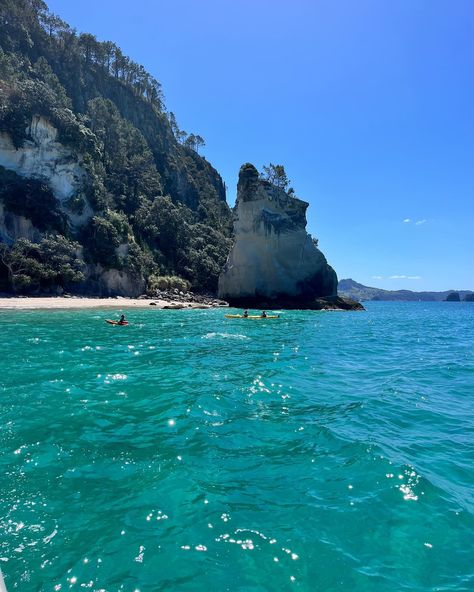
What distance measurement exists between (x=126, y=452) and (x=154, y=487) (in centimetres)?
120

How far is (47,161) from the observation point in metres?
49.3

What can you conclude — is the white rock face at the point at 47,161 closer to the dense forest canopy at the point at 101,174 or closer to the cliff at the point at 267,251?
the dense forest canopy at the point at 101,174

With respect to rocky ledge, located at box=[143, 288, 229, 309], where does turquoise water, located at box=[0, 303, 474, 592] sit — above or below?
below

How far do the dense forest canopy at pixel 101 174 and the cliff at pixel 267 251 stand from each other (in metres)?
16.0

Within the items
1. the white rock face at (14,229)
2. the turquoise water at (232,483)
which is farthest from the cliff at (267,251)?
the turquoise water at (232,483)

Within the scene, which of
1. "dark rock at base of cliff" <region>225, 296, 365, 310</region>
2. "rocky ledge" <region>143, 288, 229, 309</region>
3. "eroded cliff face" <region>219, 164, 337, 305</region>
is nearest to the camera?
"eroded cliff face" <region>219, 164, 337, 305</region>

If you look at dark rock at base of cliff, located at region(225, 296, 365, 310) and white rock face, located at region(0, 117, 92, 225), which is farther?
dark rock at base of cliff, located at region(225, 296, 365, 310)

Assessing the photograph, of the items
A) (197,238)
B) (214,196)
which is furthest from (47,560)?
(214,196)

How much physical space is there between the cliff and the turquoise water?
4338 cm

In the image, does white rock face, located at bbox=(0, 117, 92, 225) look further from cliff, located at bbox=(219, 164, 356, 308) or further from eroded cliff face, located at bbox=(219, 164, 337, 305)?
cliff, located at bbox=(219, 164, 356, 308)

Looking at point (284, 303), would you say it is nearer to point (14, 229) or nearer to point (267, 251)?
point (267, 251)

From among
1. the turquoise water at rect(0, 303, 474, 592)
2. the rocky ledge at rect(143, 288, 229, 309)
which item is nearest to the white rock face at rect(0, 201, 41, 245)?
the rocky ledge at rect(143, 288, 229, 309)

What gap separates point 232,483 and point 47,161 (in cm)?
5497

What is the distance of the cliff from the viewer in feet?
175
